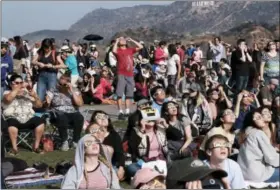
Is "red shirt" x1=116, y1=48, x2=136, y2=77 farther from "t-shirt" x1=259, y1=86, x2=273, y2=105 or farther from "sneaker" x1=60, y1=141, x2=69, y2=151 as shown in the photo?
"sneaker" x1=60, y1=141, x2=69, y2=151

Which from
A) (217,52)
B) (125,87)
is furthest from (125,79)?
(217,52)

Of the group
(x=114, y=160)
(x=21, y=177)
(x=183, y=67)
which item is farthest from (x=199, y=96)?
(x=183, y=67)

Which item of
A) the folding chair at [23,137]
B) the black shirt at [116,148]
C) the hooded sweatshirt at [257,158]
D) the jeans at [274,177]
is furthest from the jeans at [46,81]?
the jeans at [274,177]

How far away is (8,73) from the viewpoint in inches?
477

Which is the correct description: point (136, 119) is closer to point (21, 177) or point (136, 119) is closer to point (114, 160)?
point (114, 160)

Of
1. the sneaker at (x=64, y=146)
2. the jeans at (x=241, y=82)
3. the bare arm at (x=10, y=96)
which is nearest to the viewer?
the bare arm at (x=10, y=96)

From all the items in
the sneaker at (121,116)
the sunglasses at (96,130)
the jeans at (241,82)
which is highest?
the sunglasses at (96,130)

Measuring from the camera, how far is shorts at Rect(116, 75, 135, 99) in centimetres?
1205

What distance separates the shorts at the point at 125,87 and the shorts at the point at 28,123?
9.69 feet

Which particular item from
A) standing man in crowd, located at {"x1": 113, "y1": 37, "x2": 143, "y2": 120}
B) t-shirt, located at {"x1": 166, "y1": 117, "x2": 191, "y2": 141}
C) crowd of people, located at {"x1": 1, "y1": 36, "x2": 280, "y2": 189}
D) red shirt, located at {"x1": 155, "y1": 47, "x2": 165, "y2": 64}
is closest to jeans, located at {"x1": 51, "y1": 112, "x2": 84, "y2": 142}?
crowd of people, located at {"x1": 1, "y1": 36, "x2": 280, "y2": 189}

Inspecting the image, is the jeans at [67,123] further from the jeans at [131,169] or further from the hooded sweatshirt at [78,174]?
the hooded sweatshirt at [78,174]

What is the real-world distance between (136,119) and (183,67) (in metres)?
9.40

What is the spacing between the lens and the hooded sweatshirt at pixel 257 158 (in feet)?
Result: 24.7

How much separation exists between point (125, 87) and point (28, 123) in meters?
3.25
